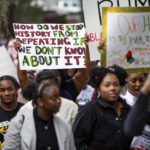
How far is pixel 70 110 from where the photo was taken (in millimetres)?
5414

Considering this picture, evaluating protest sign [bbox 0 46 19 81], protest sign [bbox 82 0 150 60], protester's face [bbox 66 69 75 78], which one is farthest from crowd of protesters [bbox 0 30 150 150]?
protester's face [bbox 66 69 75 78]

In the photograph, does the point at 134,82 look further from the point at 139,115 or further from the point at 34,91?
the point at 139,115

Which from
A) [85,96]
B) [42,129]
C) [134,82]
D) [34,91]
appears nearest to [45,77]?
[34,91]

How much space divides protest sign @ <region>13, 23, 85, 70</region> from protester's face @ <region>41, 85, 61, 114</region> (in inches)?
74.5

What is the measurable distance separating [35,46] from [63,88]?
82cm

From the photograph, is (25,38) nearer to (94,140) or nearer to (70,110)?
(70,110)

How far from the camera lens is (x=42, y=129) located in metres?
4.59

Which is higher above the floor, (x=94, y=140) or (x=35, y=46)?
(x=35, y=46)

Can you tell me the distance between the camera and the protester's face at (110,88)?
189 inches

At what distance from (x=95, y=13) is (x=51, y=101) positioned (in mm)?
2202

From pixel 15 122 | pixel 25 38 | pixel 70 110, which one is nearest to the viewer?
pixel 15 122

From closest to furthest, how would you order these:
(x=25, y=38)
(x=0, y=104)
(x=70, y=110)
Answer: (x=70, y=110), (x=0, y=104), (x=25, y=38)

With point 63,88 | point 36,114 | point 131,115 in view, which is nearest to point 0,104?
point 63,88

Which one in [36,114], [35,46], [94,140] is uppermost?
[35,46]
